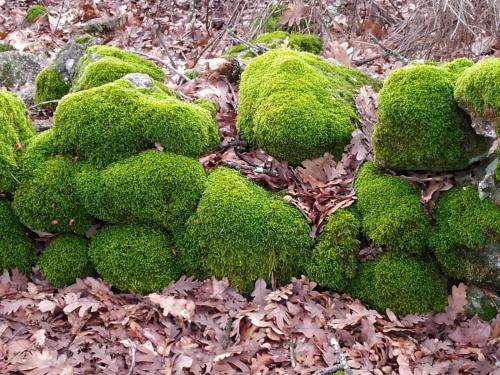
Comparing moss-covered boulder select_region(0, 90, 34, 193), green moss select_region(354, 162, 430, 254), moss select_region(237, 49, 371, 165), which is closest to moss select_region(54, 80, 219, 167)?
moss-covered boulder select_region(0, 90, 34, 193)

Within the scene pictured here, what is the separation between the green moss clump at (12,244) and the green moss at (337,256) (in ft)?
7.40

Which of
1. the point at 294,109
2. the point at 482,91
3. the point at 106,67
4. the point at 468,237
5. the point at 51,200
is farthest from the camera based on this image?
the point at 106,67

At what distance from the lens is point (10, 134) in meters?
4.16

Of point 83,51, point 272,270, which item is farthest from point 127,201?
point 83,51

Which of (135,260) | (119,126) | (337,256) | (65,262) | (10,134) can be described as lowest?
(65,262)

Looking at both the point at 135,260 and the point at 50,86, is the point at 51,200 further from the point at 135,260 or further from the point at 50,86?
the point at 50,86

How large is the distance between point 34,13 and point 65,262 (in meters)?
8.49

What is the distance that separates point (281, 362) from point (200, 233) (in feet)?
3.74

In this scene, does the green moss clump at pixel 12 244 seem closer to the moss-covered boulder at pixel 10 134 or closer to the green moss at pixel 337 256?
the moss-covered boulder at pixel 10 134

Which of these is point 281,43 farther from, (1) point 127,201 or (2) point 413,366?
(2) point 413,366

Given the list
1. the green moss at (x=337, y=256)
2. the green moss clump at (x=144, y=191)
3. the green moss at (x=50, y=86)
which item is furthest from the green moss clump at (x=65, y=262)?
the green moss at (x=50, y=86)

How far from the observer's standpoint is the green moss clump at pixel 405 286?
12.3ft

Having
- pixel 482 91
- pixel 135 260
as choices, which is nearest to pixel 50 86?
pixel 135 260

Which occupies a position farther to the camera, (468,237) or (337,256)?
(337,256)
